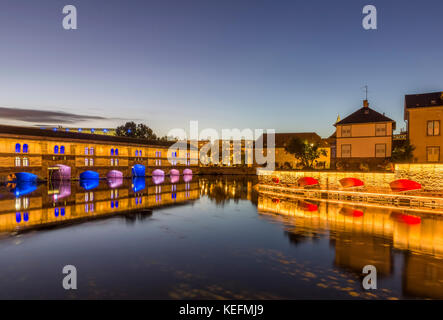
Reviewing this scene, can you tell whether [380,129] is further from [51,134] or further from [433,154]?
[51,134]

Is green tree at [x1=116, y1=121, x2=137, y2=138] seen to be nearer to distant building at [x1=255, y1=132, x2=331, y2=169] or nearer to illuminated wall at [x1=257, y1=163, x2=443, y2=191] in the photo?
distant building at [x1=255, y1=132, x2=331, y2=169]

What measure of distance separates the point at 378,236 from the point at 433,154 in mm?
24465

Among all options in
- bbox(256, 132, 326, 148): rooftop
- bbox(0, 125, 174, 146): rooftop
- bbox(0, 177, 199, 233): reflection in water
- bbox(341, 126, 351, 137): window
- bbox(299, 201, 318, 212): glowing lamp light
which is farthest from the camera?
bbox(256, 132, 326, 148): rooftop

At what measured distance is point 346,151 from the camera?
43.1 metres

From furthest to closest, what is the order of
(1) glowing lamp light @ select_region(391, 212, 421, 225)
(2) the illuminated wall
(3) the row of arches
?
(3) the row of arches
(2) the illuminated wall
(1) glowing lamp light @ select_region(391, 212, 421, 225)

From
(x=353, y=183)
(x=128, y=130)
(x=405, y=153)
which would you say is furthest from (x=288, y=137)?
(x=353, y=183)

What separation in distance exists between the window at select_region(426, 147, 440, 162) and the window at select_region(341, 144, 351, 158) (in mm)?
9795

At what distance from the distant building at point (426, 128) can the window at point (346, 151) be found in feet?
26.8

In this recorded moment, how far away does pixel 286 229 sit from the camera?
66.9ft

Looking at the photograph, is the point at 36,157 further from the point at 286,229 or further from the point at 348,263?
the point at 348,263

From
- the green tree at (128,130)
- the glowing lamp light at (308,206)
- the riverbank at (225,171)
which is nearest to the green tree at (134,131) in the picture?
the green tree at (128,130)

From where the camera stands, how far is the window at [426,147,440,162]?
35.1 m

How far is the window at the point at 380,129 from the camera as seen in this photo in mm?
41094

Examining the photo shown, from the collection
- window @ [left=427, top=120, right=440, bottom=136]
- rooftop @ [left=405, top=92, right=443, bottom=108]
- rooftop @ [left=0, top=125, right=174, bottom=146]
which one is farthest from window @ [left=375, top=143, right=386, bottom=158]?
rooftop @ [left=0, top=125, right=174, bottom=146]
